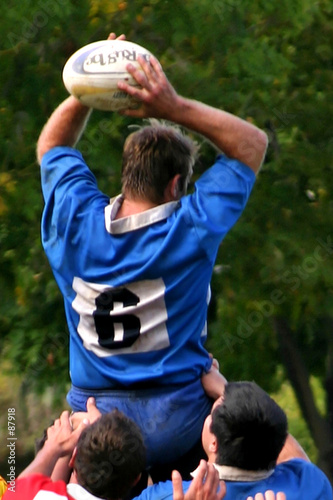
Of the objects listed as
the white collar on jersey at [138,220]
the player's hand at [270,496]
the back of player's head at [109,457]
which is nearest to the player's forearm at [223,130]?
the white collar on jersey at [138,220]

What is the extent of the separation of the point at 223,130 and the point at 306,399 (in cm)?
744

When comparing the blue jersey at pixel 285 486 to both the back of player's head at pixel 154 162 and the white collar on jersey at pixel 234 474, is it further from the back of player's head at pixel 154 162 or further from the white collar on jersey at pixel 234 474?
the back of player's head at pixel 154 162

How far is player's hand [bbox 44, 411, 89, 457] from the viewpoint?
11.4 feet

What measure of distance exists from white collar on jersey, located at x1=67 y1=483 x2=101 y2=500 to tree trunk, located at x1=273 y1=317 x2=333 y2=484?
638 centimetres

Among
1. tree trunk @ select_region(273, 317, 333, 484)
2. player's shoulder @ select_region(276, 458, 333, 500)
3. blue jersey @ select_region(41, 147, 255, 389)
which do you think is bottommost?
tree trunk @ select_region(273, 317, 333, 484)

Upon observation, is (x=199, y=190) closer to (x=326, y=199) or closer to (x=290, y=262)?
(x=290, y=262)

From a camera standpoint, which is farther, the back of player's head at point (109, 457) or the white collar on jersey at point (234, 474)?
the white collar on jersey at point (234, 474)

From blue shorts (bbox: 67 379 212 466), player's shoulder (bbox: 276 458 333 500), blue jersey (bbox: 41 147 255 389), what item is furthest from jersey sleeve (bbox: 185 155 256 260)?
player's shoulder (bbox: 276 458 333 500)

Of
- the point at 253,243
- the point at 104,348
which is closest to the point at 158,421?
the point at 104,348

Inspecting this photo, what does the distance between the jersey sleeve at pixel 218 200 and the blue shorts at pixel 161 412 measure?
1.62 ft

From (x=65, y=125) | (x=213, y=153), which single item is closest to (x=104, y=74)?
(x=65, y=125)

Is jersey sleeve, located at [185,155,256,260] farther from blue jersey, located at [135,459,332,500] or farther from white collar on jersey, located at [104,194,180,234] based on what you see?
blue jersey, located at [135,459,332,500]

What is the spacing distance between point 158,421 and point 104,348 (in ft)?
1.01

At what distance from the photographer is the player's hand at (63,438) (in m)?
3.46
